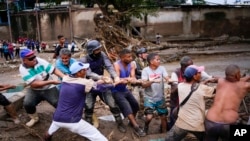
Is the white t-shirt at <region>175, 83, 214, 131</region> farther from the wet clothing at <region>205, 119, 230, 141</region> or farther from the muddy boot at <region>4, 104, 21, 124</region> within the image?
the muddy boot at <region>4, 104, 21, 124</region>

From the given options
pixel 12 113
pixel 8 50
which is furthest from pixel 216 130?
pixel 8 50

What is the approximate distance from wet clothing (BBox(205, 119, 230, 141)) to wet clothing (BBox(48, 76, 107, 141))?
1.54 m

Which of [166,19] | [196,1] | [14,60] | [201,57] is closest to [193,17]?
[166,19]

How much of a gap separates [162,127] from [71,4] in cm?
2362

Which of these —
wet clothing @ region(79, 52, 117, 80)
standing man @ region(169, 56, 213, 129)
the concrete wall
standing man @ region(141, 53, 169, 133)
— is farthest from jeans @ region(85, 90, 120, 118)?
the concrete wall

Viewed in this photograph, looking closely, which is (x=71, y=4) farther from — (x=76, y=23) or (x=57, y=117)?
(x=57, y=117)

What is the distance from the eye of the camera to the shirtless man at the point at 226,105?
4.12 metres

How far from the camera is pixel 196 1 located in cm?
3512

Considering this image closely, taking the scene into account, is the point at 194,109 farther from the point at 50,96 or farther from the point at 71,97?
the point at 50,96

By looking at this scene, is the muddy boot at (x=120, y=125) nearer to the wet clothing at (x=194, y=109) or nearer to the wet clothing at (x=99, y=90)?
the wet clothing at (x=99, y=90)

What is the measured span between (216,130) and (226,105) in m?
0.36

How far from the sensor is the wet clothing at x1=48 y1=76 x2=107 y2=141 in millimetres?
4555

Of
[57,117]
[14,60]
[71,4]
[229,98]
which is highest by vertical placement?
[71,4]

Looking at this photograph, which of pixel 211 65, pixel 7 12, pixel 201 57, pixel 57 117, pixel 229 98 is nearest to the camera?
pixel 229 98
